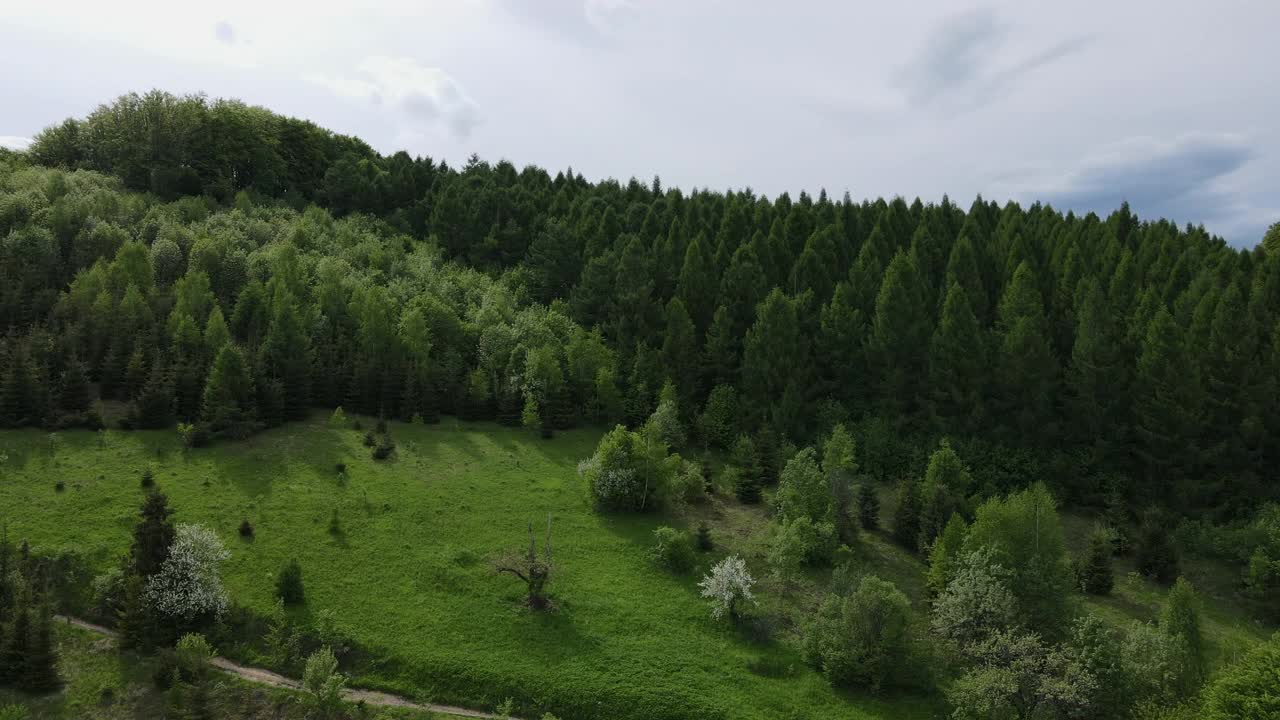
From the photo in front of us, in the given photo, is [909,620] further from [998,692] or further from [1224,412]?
[1224,412]

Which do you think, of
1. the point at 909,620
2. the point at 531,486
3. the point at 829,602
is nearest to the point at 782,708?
the point at 829,602

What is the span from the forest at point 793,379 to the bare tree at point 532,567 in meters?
0.26

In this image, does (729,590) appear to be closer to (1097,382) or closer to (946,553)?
(946,553)

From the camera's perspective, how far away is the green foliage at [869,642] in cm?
4069

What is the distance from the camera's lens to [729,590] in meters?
45.7

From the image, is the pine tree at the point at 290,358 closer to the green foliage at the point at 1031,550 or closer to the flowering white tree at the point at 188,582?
the flowering white tree at the point at 188,582

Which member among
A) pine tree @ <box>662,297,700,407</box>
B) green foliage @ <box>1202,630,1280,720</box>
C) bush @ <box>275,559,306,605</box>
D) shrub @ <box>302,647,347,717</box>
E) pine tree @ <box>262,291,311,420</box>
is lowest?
shrub @ <box>302,647,347,717</box>

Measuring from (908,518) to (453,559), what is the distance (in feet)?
108

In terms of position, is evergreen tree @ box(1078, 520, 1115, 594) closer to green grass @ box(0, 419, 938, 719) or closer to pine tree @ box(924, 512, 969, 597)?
pine tree @ box(924, 512, 969, 597)

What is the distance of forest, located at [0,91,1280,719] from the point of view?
1631 inches

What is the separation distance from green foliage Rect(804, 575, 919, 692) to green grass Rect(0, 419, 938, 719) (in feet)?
3.87

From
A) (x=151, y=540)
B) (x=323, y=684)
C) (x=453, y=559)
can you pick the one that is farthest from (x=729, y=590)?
(x=151, y=540)

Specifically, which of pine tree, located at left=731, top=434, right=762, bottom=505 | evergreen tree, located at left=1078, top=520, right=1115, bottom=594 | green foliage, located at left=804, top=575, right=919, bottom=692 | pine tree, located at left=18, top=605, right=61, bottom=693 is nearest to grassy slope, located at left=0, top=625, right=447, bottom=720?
pine tree, located at left=18, top=605, right=61, bottom=693

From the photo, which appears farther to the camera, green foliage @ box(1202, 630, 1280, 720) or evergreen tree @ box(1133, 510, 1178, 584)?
evergreen tree @ box(1133, 510, 1178, 584)
